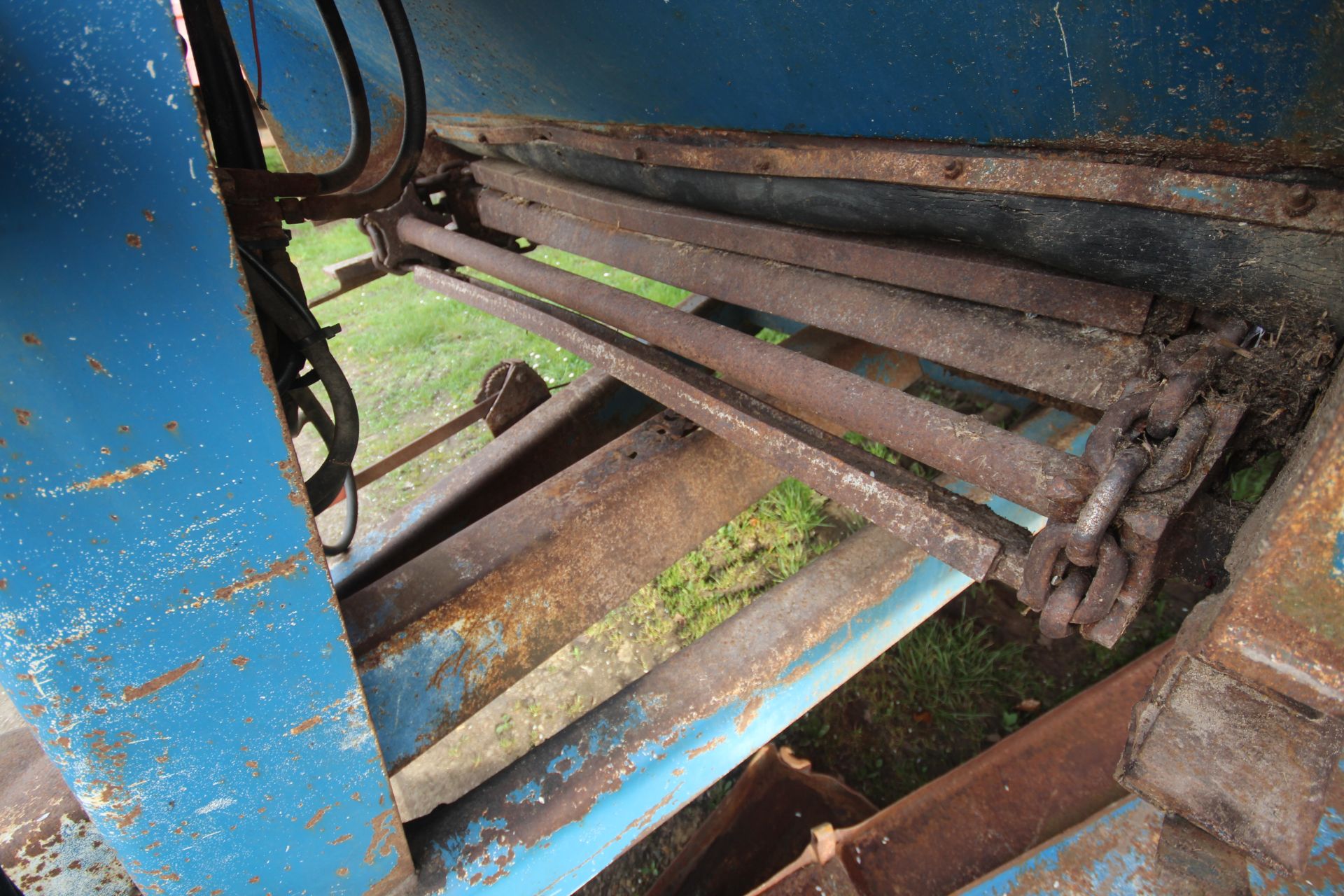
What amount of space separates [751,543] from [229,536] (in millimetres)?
2383

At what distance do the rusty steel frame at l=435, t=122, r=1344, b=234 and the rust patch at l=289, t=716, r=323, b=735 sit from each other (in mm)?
1130

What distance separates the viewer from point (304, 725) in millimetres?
981

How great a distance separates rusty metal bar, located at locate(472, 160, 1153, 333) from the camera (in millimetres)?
997

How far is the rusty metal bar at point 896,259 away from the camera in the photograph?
1.00 metres

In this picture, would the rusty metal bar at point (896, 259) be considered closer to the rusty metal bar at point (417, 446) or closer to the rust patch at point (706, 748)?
the rust patch at point (706, 748)

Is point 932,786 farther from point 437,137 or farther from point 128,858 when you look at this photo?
point 437,137

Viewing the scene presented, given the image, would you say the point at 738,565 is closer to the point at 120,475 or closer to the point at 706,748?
the point at 706,748

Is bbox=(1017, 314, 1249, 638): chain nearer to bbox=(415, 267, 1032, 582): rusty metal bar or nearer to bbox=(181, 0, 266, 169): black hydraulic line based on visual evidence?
bbox=(415, 267, 1032, 582): rusty metal bar

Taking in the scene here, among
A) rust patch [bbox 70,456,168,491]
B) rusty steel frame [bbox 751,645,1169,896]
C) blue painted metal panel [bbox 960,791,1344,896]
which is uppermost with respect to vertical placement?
rust patch [bbox 70,456,168,491]

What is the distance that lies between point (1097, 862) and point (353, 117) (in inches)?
69.9

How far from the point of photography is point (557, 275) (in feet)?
5.80

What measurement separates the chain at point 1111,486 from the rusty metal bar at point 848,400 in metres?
0.04

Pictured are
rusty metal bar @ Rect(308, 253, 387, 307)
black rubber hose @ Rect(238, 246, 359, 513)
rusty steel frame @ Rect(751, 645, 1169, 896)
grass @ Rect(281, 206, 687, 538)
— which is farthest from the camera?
grass @ Rect(281, 206, 687, 538)

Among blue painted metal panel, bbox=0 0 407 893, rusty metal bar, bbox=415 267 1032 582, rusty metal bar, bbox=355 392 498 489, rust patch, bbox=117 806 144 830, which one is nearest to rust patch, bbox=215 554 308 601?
blue painted metal panel, bbox=0 0 407 893
